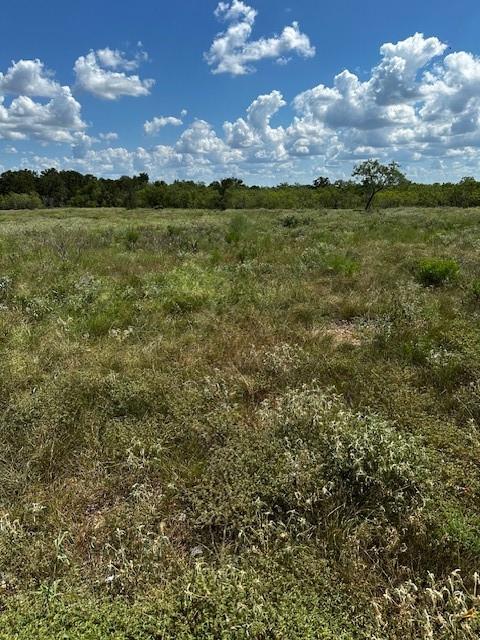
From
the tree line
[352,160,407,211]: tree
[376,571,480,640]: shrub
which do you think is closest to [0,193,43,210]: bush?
the tree line

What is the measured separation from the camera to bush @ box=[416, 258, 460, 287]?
9031mm

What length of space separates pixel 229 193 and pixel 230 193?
0.82 feet

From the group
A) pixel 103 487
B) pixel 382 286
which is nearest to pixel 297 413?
Result: pixel 103 487

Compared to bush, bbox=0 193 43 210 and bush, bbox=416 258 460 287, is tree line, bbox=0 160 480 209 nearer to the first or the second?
bush, bbox=0 193 43 210

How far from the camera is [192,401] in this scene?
4.41m

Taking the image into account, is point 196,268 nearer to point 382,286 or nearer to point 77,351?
point 382,286

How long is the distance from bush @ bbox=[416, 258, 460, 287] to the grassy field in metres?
1.91

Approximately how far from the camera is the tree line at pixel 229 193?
179ft

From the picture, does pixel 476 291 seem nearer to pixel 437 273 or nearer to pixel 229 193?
pixel 437 273

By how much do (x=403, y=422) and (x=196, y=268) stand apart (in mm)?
7551

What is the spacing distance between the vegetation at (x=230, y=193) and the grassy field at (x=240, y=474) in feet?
156

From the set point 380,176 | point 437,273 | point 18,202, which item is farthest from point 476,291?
point 18,202

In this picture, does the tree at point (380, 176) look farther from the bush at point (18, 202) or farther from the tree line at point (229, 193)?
the bush at point (18, 202)

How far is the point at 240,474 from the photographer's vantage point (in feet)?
10.9
